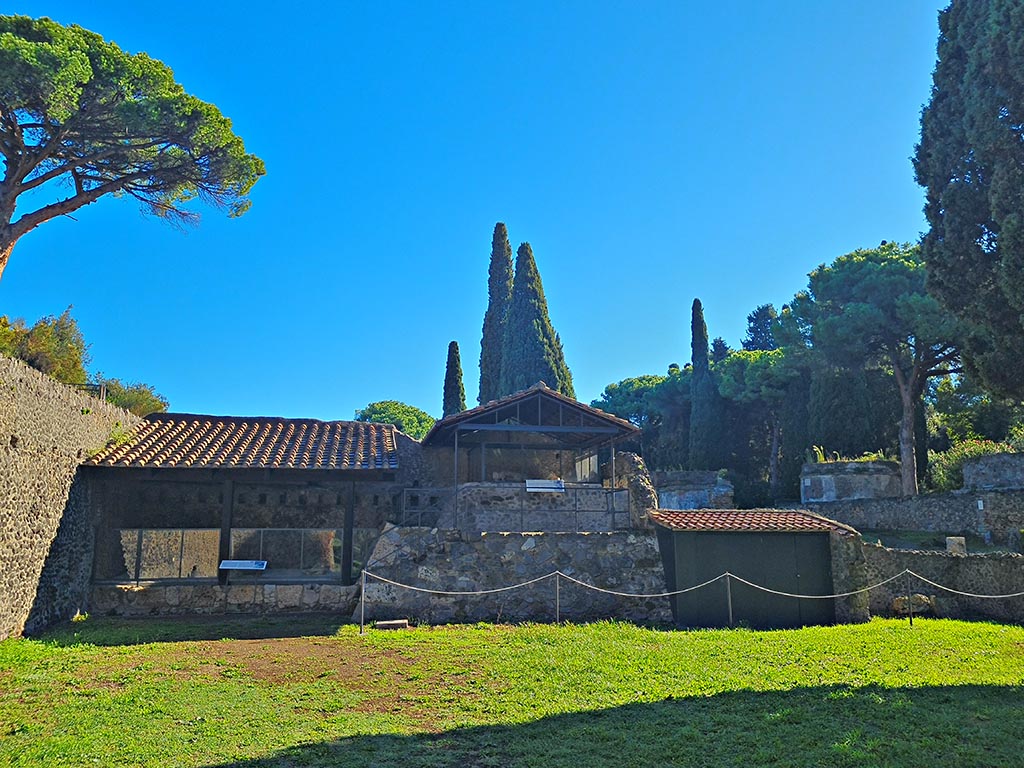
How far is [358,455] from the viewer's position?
17469 millimetres

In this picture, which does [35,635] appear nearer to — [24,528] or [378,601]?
[24,528]

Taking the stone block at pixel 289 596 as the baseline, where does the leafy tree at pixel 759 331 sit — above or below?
above

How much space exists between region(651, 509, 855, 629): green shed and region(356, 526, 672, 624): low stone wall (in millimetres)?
734

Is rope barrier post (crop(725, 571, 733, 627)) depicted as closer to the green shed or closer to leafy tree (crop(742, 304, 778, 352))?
the green shed

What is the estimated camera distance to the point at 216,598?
1558 cm

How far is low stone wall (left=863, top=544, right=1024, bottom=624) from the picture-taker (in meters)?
15.3

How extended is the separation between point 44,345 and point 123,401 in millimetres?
5554

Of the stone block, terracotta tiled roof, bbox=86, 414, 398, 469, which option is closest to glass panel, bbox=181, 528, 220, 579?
the stone block

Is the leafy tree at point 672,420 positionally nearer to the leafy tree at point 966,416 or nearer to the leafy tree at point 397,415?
Result: the leafy tree at point 966,416

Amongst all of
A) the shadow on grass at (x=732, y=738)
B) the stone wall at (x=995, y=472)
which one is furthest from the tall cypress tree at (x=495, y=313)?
the shadow on grass at (x=732, y=738)

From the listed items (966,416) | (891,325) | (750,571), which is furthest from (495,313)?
(750,571)

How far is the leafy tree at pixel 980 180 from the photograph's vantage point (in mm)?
10242

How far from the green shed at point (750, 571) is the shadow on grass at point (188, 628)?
6.71m

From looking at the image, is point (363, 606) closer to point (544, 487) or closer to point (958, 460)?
point (544, 487)
